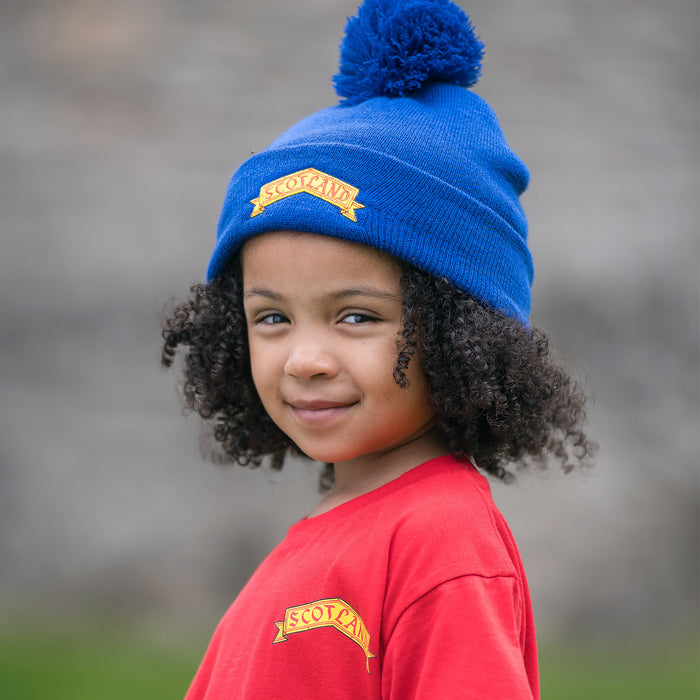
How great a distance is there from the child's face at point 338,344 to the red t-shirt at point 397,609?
0.11 metres

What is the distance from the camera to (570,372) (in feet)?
6.23

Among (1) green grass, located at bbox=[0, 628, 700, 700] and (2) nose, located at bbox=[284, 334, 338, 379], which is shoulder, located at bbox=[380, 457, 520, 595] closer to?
(2) nose, located at bbox=[284, 334, 338, 379]

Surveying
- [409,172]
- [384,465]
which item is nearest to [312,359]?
[384,465]

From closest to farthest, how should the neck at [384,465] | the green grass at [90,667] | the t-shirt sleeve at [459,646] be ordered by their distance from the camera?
the t-shirt sleeve at [459,646], the neck at [384,465], the green grass at [90,667]

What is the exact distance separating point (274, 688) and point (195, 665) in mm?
2949

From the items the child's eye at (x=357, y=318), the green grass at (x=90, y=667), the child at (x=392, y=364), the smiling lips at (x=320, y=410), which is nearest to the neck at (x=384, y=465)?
the child at (x=392, y=364)

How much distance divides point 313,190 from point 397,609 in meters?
0.71

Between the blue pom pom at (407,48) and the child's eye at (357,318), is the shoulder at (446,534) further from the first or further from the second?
the blue pom pom at (407,48)

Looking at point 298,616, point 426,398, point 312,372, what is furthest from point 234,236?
point 298,616

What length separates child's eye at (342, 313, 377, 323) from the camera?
1.51m

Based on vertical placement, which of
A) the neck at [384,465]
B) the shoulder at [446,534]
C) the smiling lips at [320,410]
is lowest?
the shoulder at [446,534]

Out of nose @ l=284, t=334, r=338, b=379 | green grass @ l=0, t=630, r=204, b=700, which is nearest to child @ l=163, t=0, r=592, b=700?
nose @ l=284, t=334, r=338, b=379

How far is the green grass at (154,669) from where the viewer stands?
3.83 metres

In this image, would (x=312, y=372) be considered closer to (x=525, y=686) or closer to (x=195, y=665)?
(x=525, y=686)
